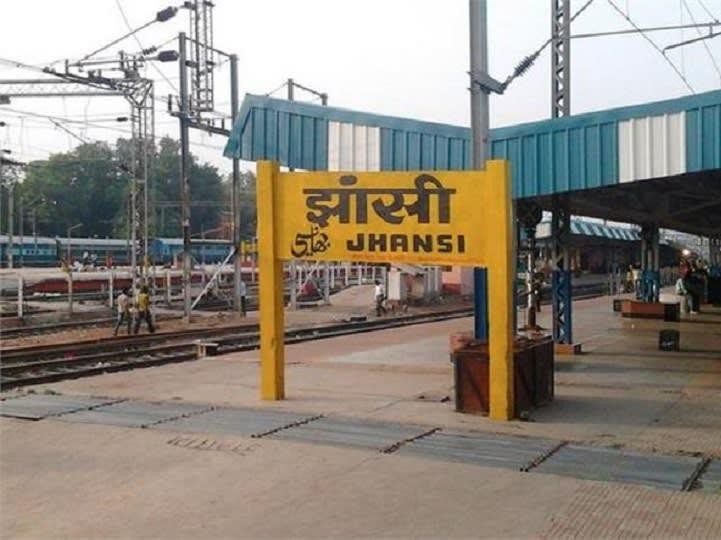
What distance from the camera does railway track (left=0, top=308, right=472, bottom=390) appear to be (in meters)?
16.8

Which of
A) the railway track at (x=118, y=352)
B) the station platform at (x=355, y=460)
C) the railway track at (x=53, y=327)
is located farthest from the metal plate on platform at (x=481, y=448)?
the railway track at (x=53, y=327)

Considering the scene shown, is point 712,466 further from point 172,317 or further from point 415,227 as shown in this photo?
point 172,317

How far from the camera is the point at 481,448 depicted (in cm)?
880

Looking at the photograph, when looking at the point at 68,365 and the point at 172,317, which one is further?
the point at 172,317

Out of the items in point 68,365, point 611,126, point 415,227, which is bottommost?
point 68,365

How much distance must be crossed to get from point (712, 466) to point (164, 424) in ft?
20.0

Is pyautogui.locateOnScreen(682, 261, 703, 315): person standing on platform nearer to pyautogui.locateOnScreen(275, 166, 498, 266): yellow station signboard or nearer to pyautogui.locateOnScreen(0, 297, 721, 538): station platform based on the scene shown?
pyautogui.locateOnScreen(0, 297, 721, 538): station platform

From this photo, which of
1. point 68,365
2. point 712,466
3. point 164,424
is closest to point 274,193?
point 164,424

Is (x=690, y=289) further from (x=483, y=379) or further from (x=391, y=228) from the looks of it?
(x=391, y=228)

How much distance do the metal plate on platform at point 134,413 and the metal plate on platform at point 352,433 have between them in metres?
1.88

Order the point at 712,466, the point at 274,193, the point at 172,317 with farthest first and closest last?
the point at 172,317 → the point at 274,193 → the point at 712,466

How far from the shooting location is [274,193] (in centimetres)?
1188

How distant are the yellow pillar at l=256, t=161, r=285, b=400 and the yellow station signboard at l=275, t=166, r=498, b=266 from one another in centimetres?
13

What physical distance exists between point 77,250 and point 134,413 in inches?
2517
